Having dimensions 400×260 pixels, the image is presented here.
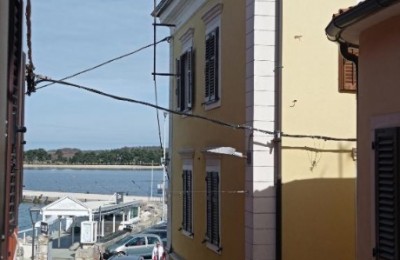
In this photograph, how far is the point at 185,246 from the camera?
16016 millimetres

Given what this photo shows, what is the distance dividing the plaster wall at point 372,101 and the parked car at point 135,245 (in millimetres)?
17913

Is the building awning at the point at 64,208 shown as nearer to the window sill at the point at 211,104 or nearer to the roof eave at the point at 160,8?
the roof eave at the point at 160,8

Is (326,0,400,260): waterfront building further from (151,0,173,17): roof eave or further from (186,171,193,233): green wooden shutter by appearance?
(151,0,173,17): roof eave

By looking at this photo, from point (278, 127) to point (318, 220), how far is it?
61.8 inches

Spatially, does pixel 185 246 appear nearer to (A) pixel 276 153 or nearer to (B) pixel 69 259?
(A) pixel 276 153

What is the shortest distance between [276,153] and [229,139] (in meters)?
1.68

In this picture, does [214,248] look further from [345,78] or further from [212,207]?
[345,78]

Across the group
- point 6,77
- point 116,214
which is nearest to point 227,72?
point 6,77

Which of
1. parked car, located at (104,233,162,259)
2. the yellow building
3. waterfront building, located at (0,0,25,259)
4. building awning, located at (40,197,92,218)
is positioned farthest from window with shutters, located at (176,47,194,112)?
waterfront building, located at (0,0,25,259)

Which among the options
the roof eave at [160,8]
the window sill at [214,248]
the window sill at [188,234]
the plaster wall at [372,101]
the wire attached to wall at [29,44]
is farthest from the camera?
the roof eave at [160,8]

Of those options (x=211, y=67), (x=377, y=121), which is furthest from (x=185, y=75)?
(x=377, y=121)

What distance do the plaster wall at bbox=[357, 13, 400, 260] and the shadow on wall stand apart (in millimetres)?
3120

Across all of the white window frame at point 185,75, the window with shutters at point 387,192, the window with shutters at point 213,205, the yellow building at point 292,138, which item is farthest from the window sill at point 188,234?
the window with shutters at point 387,192

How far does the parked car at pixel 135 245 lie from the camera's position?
2430cm
